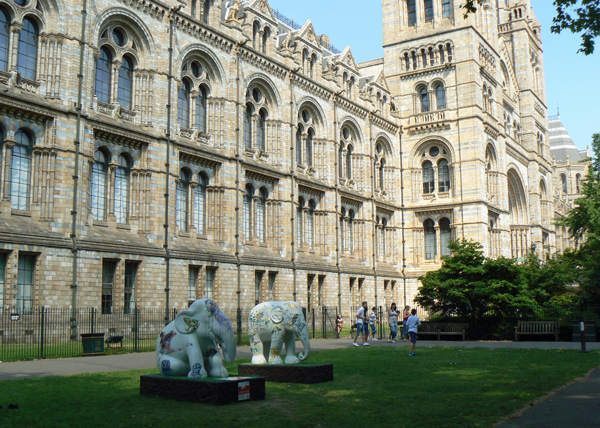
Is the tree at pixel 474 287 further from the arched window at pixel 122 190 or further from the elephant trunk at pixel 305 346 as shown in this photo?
the elephant trunk at pixel 305 346

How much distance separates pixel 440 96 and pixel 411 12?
896 centimetres

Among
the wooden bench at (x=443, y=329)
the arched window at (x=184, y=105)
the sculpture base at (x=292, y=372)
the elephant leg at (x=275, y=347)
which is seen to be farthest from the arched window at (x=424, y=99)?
the sculpture base at (x=292, y=372)

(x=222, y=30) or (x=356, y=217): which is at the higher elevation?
(x=222, y=30)

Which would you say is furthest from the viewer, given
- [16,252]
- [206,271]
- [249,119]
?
[249,119]

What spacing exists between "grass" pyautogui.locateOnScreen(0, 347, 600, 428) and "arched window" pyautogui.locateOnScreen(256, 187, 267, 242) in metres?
21.3

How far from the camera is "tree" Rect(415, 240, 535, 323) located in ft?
103

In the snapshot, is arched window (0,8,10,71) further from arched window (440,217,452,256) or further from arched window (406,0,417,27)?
arched window (406,0,417,27)

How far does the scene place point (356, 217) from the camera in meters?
49.7

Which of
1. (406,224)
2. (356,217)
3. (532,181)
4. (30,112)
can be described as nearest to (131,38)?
(30,112)

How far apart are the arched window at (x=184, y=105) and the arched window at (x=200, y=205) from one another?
308 cm

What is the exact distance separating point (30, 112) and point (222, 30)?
46.8 ft

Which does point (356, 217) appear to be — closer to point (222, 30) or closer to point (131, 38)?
point (222, 30)

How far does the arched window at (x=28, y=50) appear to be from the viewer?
86.7 feet

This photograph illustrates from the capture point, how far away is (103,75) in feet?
98.4
